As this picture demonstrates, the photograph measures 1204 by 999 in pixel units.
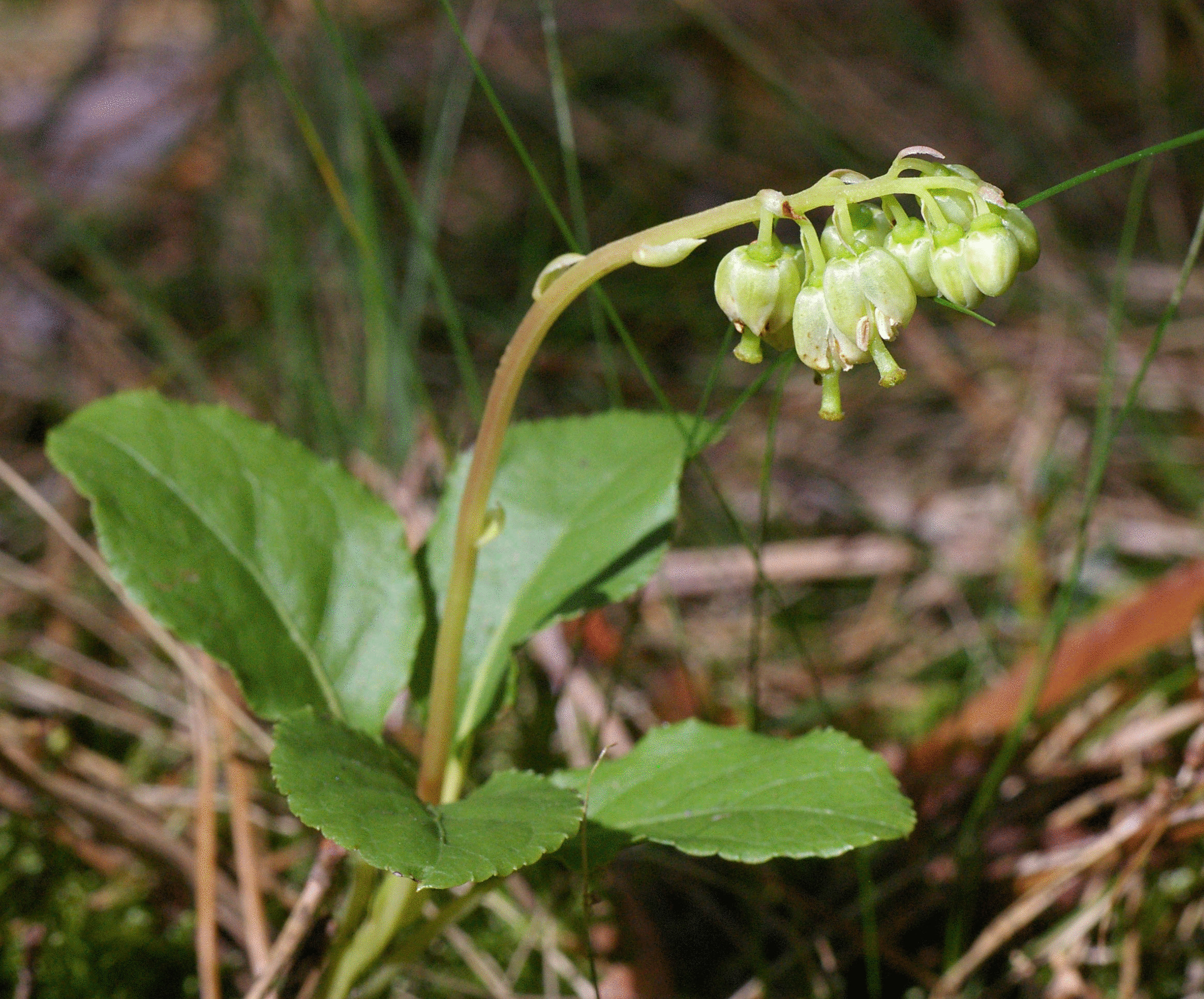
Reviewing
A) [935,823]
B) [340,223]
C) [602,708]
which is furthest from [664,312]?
[935,823]

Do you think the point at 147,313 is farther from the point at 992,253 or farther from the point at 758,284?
the point at 992,253

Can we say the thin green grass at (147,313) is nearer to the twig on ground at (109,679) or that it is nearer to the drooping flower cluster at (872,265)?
the twig on ground at (109,679)

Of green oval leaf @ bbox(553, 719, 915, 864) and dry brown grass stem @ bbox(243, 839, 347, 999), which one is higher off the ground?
green oval leaf @ bbox(553, 719, 915, 864)

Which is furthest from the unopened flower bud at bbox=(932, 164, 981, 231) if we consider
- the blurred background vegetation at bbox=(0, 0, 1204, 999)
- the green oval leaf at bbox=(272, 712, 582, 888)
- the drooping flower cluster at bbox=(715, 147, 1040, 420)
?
the green oval leaf at bbox=(272, 712, 582, 888)

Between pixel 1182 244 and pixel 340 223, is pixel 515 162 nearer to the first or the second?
pixel 340 223

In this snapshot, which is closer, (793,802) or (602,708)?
(793,802)

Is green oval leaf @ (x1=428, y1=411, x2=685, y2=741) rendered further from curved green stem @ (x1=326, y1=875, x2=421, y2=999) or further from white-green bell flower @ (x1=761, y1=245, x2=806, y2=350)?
white-green bell flower @ (x1=761, y1=245, x2=806, y2=350)
